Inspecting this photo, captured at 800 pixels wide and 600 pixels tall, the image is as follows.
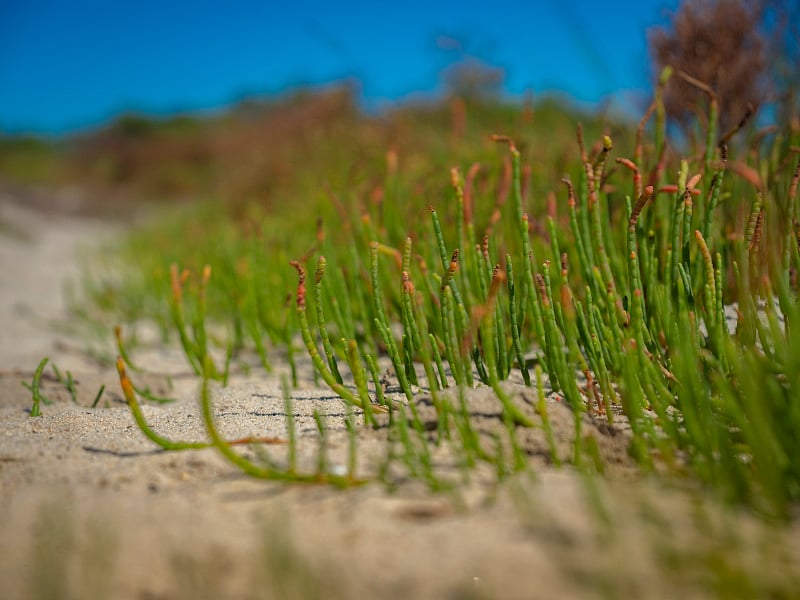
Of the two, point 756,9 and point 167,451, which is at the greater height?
point 756,9

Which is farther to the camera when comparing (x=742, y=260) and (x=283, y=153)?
(x=283, y=153)

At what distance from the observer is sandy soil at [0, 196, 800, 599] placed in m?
0.65

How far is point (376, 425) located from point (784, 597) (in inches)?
24.1

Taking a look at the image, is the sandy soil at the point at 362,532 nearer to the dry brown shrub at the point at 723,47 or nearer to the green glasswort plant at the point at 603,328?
the green glasswort plant at the point at 603,328

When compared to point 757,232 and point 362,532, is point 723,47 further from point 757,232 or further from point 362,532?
point 362,532

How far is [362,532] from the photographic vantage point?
76 cm

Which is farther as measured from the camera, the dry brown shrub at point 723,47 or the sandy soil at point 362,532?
the dry brown shrub at point 723,47

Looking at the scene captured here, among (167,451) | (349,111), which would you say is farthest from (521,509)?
(349,111)

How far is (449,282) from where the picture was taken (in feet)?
3.92

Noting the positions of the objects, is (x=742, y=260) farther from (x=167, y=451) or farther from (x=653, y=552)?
(x=167, y=451)

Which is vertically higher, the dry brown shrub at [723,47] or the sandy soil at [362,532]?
the dry brown shrub at [723,47]

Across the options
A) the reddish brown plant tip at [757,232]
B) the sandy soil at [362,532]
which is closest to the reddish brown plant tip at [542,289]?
the sandy soil at [362,532]

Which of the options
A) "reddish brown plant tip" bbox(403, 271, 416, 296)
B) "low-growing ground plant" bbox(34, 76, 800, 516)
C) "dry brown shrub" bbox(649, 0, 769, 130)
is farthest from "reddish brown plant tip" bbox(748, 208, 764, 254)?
"dry brown shrub" bbox(649, 0, 769, 130)

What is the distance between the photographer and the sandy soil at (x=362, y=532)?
65 centimetres
